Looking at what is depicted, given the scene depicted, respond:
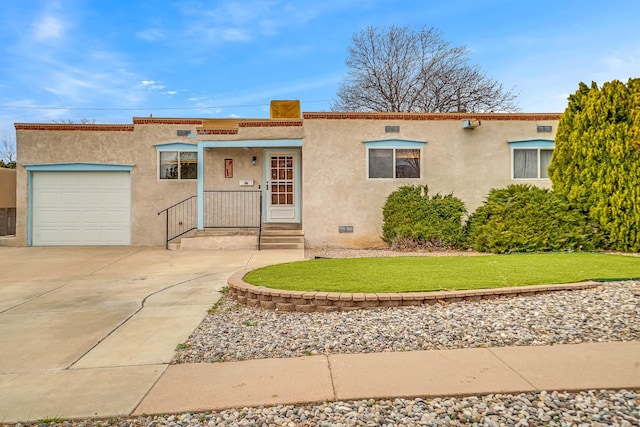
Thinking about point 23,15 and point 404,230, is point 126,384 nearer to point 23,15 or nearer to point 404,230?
point 404,230

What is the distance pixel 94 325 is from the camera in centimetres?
458

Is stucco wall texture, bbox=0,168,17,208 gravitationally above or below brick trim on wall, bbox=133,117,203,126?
below

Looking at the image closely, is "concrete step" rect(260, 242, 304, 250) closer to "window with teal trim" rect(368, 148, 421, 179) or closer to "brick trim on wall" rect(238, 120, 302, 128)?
"window with teal trim" rect(368, 148, 421, 179)

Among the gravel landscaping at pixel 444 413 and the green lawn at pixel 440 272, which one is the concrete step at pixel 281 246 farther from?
the gravel landscaping at pixel 444 413

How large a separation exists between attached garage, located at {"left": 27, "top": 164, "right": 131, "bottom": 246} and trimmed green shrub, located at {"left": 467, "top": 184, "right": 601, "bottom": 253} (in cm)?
1065

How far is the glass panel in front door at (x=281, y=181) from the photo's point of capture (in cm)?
1273

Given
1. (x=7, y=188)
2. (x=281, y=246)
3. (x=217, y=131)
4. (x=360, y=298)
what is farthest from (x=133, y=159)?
(x=360, y=298)

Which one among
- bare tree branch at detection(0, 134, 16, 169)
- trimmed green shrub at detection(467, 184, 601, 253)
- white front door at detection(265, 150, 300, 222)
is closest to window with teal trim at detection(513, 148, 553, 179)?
trimmed green shrub at detection(467, 184, 601, 253)

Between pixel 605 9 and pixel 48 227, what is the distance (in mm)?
16252

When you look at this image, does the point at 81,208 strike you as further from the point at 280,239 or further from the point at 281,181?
the point at 280,239

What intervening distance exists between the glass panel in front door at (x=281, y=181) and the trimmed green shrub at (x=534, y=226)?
5888mm

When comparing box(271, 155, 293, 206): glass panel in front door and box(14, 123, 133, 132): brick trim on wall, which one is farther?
box(271, 155, 293, 206): glass panel in front door

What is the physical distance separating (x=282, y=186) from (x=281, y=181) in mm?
160

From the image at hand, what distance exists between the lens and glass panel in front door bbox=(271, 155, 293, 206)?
41.8 ft
